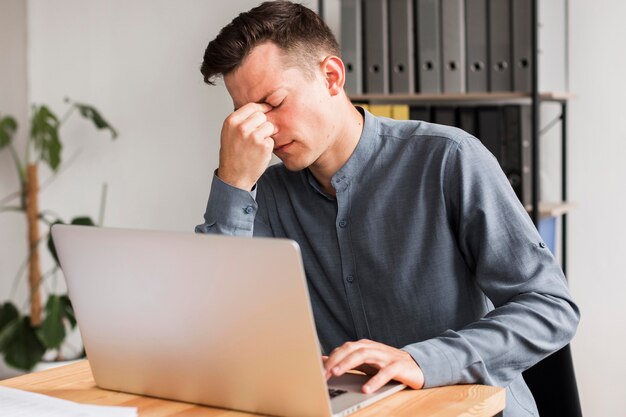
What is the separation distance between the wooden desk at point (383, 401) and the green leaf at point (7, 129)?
2312 mm

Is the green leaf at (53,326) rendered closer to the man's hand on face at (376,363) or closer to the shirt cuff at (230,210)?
the shirt cuff at (230,210)

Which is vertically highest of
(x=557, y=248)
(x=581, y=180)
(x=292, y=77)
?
(x=292, y=77)

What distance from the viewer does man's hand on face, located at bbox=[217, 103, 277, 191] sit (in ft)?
4.83

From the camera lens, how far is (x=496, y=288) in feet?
4.41

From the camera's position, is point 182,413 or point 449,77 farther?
point 449,77

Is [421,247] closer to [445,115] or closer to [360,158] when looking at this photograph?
[360,158]

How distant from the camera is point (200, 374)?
1.10m

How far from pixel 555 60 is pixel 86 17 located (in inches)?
71.3

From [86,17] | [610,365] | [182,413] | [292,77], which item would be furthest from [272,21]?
[86,17]

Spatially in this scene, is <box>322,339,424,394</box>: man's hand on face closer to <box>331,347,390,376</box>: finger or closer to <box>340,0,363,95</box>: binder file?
<box>331,347,390,376</box>: finger

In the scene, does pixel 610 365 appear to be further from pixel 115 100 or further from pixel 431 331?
pixel 115 100

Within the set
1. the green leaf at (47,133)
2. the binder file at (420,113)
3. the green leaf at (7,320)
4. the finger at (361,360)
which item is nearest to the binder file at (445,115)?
the binder file at (420,113)

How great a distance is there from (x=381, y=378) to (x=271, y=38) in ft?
2.20

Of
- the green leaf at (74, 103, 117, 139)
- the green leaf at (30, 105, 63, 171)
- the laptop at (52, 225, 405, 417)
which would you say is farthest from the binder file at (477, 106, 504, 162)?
the green leaf at (30, 105, 63, 171)
